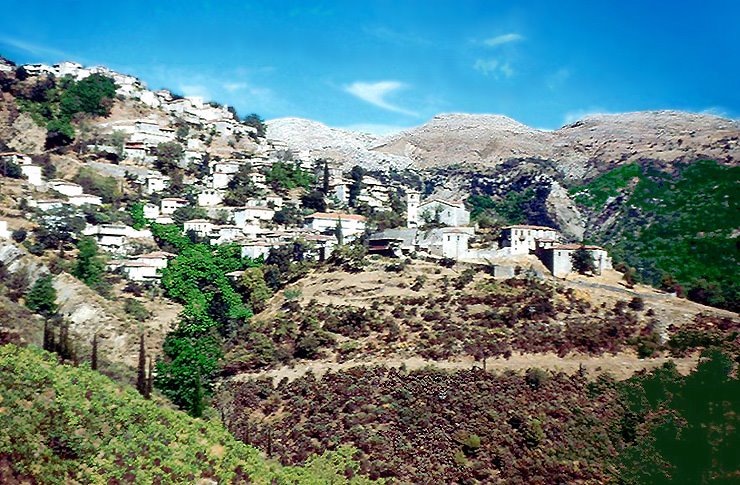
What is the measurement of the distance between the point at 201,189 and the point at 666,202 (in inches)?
2097

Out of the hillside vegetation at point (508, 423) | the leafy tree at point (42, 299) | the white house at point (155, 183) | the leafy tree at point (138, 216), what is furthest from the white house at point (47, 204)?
the hillside vegetation at point (508, 423)

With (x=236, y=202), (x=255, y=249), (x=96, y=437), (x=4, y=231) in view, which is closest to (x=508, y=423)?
(x=96, y=437)

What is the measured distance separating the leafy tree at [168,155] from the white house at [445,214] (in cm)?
2676

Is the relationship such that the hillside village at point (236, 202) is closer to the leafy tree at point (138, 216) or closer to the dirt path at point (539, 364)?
the leafy tree at point (138, 216)

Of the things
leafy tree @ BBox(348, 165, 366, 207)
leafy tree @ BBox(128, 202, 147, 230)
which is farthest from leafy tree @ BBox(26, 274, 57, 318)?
leafy tree @ BBox(348, 165, 366, 207)

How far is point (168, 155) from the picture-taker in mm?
75312

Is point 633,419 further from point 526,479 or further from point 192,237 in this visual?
point 192,237

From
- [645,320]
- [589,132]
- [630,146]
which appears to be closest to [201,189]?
[645,320]

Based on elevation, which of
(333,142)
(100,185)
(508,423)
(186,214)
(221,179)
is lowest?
(508,423)

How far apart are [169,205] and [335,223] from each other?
50.3 feet

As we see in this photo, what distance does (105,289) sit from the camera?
49125mm

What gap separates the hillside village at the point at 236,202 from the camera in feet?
182

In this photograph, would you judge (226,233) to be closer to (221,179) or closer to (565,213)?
(221,179)

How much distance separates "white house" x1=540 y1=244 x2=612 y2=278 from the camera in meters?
52.2
